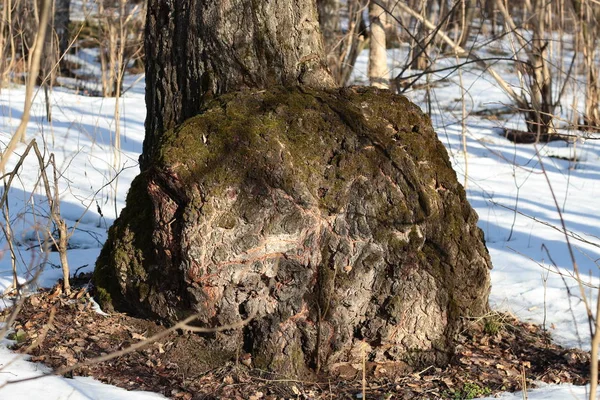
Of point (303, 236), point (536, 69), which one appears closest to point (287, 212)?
point (303, 236)

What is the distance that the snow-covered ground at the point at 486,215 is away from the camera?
2896mm

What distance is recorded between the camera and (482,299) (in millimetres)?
3383

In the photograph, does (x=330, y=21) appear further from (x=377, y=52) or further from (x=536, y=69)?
(x=536, y=69)

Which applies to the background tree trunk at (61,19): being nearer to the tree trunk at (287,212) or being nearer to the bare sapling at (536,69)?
the bare sapling at (536,69)

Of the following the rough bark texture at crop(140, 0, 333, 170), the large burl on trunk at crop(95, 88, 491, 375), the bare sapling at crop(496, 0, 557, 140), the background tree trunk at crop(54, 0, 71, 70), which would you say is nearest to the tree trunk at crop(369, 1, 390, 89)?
the bare sapling at crop(496, 0, 557, 140)

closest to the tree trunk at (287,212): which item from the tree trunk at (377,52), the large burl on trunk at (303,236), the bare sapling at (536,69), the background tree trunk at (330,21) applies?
the large burl on trunk at (303,236)

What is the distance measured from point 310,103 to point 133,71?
423 inches

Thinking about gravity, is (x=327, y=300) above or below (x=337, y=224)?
below

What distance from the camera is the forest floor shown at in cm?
283

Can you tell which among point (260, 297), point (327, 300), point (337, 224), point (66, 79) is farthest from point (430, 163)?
point (66, 79)

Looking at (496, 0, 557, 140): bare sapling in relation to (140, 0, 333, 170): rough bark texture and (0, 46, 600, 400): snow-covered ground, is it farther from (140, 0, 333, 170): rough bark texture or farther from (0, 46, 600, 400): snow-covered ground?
(140, 0, 333, 170): rough bark texture

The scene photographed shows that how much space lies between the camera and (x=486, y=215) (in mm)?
5461

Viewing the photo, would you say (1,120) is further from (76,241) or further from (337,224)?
(337,224)

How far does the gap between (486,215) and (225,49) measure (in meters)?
3.08
